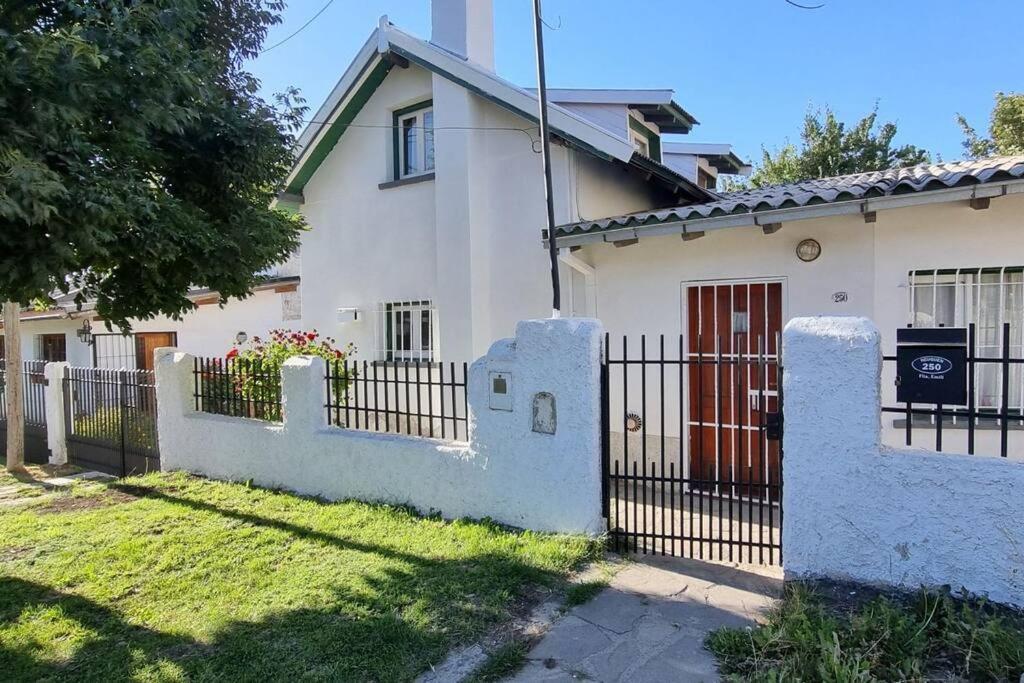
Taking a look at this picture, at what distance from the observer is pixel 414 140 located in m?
9.92

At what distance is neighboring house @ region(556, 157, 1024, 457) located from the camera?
5.41 meters

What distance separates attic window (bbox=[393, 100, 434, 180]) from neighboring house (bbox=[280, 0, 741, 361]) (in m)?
0.02

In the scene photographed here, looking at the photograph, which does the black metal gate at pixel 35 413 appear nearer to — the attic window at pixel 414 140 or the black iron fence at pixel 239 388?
the black iron fence at pixel 239 388

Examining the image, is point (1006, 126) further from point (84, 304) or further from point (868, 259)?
point (84, 304)

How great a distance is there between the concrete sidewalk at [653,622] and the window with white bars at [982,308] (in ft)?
10.4

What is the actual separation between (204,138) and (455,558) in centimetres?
403

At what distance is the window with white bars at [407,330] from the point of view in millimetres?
9555

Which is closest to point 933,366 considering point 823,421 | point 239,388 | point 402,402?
point 823,421

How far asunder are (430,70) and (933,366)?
7.42 metres

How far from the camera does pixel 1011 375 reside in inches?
232

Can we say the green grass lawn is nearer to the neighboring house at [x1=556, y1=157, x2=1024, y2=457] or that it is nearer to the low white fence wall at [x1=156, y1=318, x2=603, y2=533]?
the low white fence wall at [x1=156, y1=318, x2=603, y2=533]

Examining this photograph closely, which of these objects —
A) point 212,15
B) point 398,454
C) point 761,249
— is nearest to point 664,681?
point 398,454

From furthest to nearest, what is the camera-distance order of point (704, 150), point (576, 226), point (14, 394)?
point (704, 150) < point (14, 394) < point (576, 226)

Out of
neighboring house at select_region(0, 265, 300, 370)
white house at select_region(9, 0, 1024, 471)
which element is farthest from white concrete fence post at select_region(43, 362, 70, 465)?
white house at select_region(9, 0, 1024, 471)
